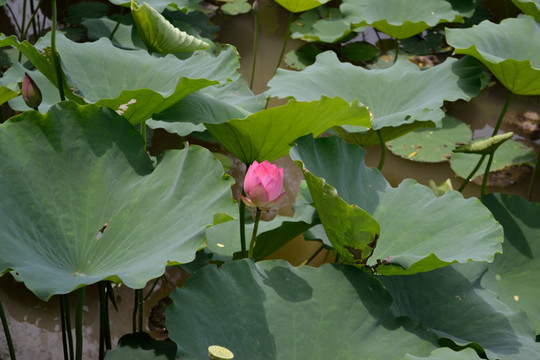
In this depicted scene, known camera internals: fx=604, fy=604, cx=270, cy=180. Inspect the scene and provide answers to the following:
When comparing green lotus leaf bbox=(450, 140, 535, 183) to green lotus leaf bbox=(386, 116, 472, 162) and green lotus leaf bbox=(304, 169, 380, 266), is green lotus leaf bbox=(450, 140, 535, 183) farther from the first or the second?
green lotus leaf bbox=(304, 169, 380, 266)

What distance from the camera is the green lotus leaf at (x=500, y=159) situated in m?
2.82

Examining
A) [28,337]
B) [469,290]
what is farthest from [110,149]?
[469,290]

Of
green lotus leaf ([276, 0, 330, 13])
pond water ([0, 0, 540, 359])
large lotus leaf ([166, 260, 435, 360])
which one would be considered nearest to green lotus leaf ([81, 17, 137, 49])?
pond water ([0, 0, 540, 359])

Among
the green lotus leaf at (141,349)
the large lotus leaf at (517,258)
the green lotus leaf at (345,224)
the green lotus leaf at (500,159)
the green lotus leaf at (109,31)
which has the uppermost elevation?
the green lotus leaf at (345,224)

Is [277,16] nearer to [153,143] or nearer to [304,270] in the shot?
[153,143]

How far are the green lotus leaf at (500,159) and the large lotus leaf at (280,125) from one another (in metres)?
1.30

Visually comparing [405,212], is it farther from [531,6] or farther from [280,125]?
[531,6]

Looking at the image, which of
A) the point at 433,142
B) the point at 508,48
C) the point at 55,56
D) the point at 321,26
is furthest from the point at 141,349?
the point at 321,26

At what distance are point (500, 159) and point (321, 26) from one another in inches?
52.6

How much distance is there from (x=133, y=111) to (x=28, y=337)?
0.91 metres

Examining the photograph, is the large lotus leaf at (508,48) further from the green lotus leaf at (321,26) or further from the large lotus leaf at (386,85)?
the green lotus leaf at (321,26)

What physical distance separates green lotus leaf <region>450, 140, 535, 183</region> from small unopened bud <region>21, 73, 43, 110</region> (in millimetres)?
1936

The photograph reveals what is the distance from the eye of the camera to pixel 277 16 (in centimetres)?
398

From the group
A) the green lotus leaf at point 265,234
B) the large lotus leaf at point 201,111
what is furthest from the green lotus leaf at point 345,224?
the large lotus leaf at point 201,111
